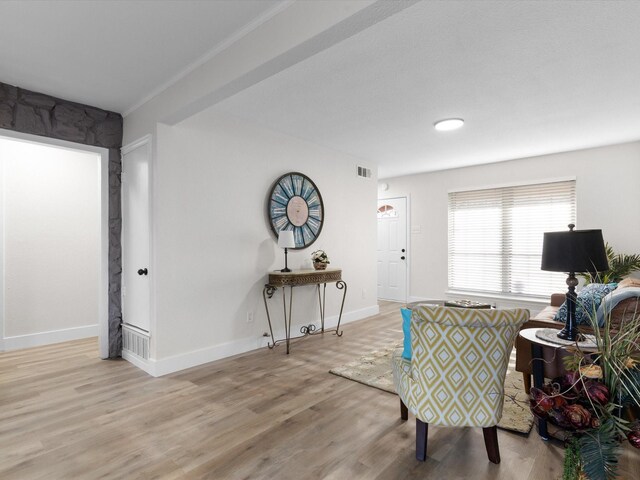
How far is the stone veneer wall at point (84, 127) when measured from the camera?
301 centimetres

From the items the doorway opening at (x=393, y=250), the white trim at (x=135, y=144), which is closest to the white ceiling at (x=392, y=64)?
the white trim at (x=135, y=144)

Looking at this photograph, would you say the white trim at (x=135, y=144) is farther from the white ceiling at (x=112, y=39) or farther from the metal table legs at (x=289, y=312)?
the metal table legs at (x=289, y=312)

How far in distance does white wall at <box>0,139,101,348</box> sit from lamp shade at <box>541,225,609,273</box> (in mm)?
4082

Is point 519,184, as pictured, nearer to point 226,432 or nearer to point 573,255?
point 573,255

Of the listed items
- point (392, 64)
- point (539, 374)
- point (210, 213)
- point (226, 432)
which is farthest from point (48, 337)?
point (539, 374)

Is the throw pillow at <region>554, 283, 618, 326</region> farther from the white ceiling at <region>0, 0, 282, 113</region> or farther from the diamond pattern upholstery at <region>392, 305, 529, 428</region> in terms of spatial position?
the white ceiling at <region>0, 0, 282, 113</region>

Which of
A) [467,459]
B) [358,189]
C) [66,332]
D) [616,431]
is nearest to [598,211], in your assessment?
[358,189]

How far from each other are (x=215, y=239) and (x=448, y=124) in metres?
2.76

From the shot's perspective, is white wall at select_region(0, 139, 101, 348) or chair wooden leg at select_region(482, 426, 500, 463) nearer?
chair wooden leg at select_region(482, 426, 500, 463)

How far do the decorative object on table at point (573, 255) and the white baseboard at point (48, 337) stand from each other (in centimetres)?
500

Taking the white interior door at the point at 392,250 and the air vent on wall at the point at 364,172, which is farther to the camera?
the white interior door at the point at 392,250

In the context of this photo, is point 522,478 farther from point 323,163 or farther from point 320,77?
point 323,163

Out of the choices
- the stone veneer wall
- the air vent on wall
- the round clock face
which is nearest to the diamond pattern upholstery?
the round clock face

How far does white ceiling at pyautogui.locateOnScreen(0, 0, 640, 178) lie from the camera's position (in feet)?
6.79
